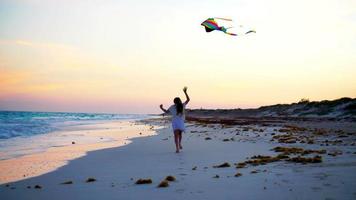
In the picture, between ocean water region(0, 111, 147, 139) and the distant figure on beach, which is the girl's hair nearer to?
the distant figure on beach

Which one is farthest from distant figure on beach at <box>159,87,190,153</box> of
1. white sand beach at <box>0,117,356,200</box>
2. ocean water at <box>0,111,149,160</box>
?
ocean water at <box>0,111,149,160</box>

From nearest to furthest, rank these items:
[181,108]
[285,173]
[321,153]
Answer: [285,173], [321,153], [181,108]

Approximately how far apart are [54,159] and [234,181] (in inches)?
258

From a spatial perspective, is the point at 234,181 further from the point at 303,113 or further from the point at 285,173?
the point at 303,113

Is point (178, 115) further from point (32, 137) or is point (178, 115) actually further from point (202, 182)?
point (32, 137)

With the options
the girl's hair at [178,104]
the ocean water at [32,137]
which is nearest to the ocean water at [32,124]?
the ocean water at [32,137]

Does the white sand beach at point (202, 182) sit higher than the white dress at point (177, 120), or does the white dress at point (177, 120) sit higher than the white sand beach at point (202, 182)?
the white dress at point (177, 120)

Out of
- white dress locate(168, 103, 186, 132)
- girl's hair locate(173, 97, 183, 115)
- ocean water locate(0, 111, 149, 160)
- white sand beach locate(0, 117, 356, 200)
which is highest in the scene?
girl's hair locate(173, 97, 183, 115)

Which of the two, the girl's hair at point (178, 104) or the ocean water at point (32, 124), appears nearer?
the girl's hair at point (178, 104)

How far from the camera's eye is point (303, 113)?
52.5m

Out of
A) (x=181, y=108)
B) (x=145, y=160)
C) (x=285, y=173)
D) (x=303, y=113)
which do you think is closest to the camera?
(x=285, y=173)

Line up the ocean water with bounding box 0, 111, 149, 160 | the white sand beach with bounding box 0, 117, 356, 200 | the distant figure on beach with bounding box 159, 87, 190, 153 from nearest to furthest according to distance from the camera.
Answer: the white sand beach with bounding box 0, 117, 356, 200, the distant figure on beach with bounding box 159, 87, 190, 153, the ocean water with bounding box 0, 111, 149, 160

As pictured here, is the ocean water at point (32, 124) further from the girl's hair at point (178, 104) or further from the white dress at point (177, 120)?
the girl's hair at point (178, 104)

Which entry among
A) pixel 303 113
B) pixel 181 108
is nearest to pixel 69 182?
pixel 181 108
